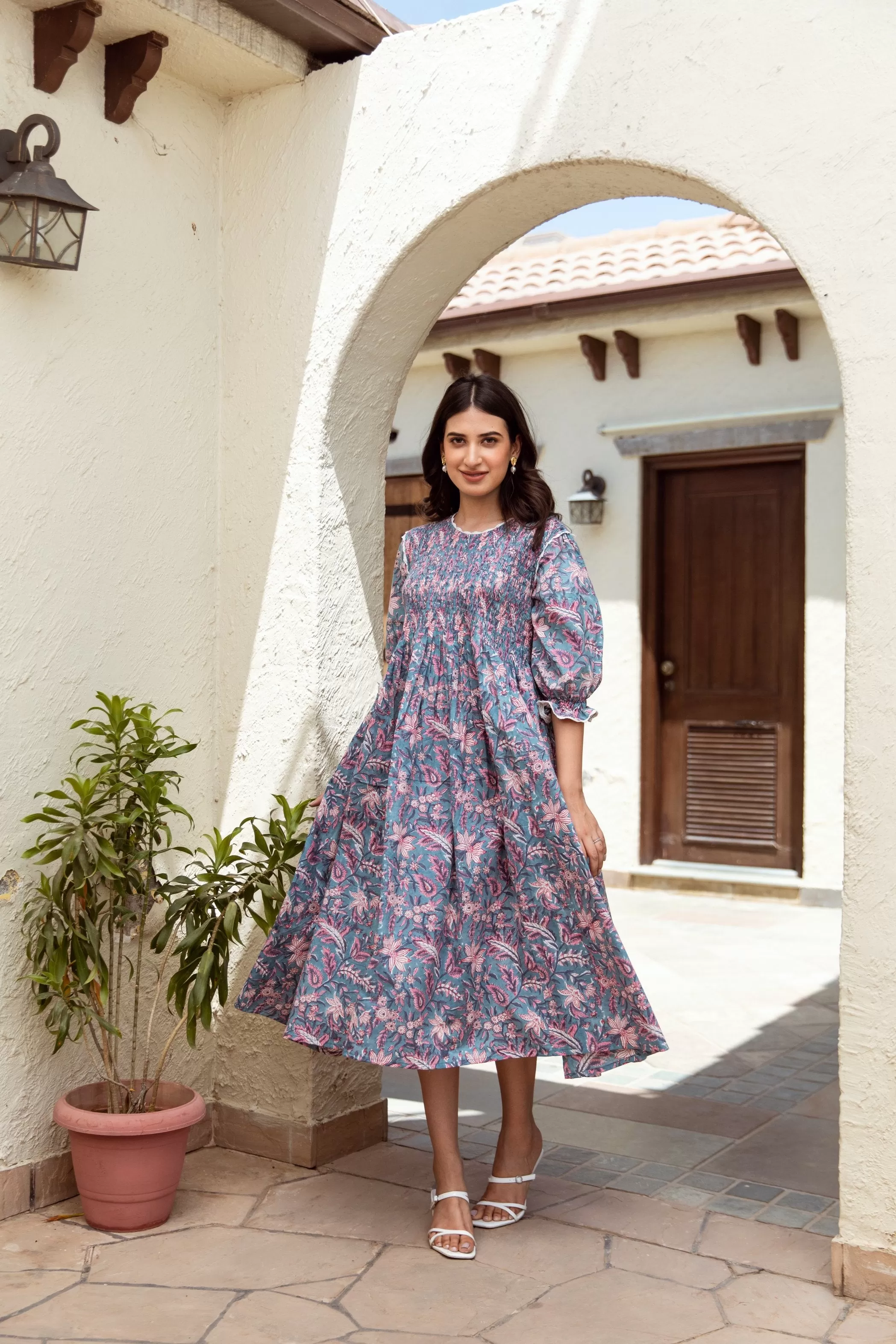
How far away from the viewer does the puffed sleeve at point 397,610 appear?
3.26 metres

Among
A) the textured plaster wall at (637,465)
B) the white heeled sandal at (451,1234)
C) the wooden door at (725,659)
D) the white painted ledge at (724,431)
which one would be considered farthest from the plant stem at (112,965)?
the white painted ledge at (724,431)

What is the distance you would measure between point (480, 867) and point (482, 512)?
834 millimetres

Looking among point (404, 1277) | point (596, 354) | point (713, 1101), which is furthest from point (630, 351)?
point (404, 1277)

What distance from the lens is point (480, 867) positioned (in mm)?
2963

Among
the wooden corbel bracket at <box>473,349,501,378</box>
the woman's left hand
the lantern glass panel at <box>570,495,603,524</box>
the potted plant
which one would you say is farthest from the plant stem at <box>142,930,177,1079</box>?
the wooden corbel bracket at <box>473,349,501,378</box>

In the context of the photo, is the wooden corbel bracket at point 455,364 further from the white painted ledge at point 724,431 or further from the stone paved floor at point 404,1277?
the stone paved floor at point 404,1277

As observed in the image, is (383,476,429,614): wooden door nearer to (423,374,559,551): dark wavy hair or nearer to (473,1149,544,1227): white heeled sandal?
(423,374,559,551): dark wavy hair

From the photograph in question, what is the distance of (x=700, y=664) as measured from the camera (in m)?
8.03

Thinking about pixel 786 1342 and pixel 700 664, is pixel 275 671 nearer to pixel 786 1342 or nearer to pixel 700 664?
pixel 786 1342

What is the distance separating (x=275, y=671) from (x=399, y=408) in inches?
216

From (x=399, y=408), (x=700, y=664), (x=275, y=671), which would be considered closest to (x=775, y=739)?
(x=700, y=664)

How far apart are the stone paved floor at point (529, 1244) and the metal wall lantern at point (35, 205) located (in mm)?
2181

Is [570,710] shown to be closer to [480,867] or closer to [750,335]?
[480,867]

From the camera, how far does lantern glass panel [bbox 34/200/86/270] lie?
3049 mm
